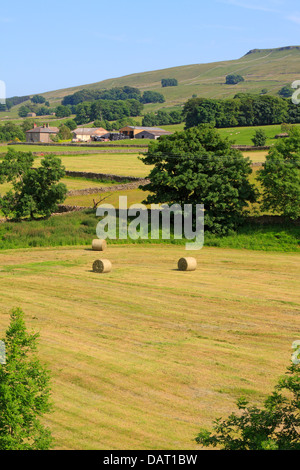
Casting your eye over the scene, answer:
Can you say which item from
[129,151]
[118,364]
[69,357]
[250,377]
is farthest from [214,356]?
[129,151]

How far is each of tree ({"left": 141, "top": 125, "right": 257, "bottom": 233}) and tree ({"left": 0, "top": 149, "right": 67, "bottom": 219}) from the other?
8.77 meters

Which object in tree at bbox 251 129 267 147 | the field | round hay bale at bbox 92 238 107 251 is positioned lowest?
the field

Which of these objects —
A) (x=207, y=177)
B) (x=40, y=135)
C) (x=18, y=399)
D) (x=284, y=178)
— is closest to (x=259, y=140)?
(x=207, y=177)

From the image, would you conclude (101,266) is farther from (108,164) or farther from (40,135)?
(40,135)

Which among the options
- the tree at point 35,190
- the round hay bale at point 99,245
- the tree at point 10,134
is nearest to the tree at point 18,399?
the round hay bale at point 99,245

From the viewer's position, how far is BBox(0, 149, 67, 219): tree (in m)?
53.4

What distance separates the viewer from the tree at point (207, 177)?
50125 mm

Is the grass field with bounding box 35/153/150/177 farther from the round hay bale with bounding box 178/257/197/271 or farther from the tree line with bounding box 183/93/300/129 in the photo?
the tree line with bounding box 183/93/300/129

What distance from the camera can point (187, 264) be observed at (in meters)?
38.6

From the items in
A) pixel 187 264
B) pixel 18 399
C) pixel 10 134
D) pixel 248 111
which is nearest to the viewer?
pixel 18 399

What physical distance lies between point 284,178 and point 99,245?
665 inches

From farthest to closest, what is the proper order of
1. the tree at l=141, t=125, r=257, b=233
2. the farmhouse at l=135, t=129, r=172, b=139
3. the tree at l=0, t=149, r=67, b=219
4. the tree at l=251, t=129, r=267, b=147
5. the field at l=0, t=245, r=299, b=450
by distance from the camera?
1. the farmhouse at l=135, t=129, r=172, b=139
2. the tree at l=251, t=129, r=267, b=147
3. the tree at l=0, t=149, r=67, b=219
4. the tree at l=141, t=125, r=257, b=233
5. the field at l=0, t=245, r=299, b=450

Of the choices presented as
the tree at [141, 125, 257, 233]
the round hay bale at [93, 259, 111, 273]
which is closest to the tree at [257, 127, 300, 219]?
the tree at [141, 125, 257, 233]
